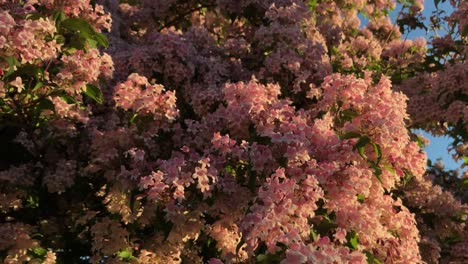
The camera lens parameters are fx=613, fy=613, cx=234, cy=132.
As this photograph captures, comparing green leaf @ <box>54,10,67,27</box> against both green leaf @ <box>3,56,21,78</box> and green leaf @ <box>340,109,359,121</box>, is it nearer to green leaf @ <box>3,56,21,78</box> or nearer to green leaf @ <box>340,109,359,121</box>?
green leaf @ <box>3,56,21,78</box>

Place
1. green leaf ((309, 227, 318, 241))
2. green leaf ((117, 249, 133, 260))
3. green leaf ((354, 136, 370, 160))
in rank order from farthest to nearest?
green leaf ((117, 249, 133, 260)) → green leaf ((354, 136, 370, 160)) → green leaf ((309, 227, 318, 241))

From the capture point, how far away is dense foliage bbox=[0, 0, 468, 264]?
224 inches

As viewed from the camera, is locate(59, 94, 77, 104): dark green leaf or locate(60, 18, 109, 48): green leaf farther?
locate(59, 94, 77, 104): dark green leaf

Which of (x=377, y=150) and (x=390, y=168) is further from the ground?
(x=377, y=150)

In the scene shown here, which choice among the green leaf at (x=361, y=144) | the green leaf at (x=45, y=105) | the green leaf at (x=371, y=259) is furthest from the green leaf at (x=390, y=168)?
the green leaf at (x=45, y=105)

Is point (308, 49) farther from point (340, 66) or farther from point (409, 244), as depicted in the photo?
point (409, 244)

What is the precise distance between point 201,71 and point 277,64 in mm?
997

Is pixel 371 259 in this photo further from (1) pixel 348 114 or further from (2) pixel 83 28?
(2) pixel 83 28

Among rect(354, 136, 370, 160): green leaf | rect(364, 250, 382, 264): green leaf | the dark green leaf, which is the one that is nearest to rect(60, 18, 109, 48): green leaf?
the dark green leaf

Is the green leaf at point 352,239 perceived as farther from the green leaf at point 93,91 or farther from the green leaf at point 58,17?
the green leaf at point 58,17

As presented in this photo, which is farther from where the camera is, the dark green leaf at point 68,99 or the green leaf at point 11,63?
the dark green leaf at point 68,99

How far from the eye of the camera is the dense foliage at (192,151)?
5680mm

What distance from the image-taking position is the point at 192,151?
6332mm

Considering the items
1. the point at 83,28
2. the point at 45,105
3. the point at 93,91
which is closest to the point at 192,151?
the point at 93,91
